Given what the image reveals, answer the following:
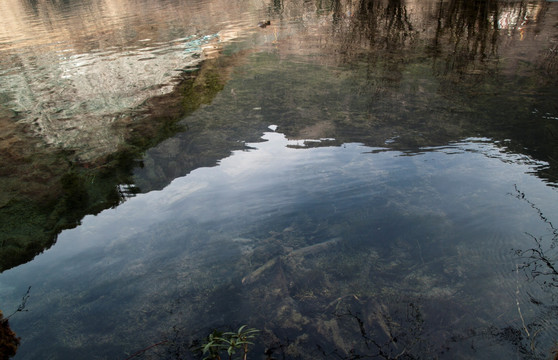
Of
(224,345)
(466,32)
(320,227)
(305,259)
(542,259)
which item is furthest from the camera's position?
(466,32)

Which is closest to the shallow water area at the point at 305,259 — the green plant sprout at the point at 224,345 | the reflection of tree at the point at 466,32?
the green plant sprout at the point at 224,345

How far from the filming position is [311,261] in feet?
10.3

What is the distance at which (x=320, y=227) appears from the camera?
3.59m

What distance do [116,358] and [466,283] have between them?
266cm

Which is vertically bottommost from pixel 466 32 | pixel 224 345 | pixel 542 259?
pixel 542 259

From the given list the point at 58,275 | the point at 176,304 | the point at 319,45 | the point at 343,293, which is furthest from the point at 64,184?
the point at 319,45

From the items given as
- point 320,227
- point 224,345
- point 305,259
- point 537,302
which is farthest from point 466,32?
point 224,345

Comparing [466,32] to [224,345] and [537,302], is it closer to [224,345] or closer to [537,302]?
[537,302]

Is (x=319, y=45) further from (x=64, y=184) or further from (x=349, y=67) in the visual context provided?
(x=64, y=184)

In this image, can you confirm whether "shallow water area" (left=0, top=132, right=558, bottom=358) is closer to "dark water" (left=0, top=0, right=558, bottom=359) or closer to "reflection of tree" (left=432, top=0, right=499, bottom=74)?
"dark water" (left=0, top=0, right=558, bottom=359)

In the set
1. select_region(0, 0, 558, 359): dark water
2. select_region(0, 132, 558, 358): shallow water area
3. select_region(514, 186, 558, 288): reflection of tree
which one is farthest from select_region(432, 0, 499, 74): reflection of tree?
select_region(514, 186, 558, 288): reflection of tree

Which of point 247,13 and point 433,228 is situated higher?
point 247,13

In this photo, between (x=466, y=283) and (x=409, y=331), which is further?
(x=466, y=283)

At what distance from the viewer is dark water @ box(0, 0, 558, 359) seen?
2.54 m
